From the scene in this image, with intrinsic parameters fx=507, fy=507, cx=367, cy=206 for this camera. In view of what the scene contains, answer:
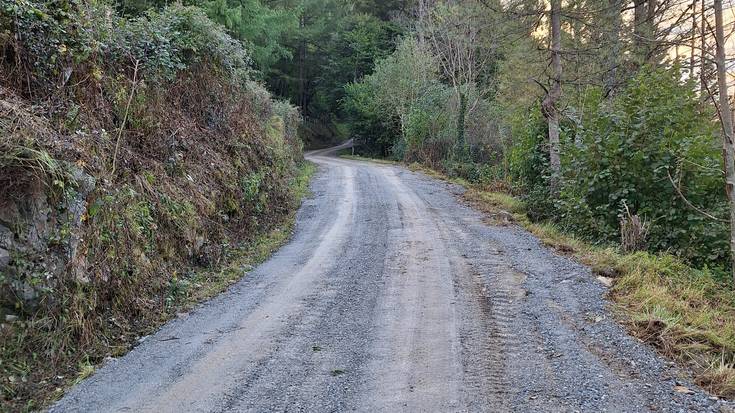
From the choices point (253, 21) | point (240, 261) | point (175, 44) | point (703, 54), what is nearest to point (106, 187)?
point (240, 261)

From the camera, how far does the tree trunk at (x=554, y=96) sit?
11516mm

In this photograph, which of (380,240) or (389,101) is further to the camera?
(389,101)

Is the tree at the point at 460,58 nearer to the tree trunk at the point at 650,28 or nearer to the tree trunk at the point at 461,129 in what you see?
the tree trunk at the point at 461,129

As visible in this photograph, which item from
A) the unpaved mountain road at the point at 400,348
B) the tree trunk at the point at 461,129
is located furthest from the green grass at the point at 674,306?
the tree trunk at the point at 461,129

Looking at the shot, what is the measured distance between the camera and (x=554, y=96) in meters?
12.0

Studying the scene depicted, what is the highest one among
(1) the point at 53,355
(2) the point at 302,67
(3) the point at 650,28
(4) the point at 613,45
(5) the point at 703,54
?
(2) the point at 302,67

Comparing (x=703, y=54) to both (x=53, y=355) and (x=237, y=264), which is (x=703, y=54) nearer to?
(x=237, y=264)

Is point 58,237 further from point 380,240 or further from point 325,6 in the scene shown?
point 325,6

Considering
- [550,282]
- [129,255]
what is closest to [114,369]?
[129,255]

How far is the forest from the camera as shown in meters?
4.31

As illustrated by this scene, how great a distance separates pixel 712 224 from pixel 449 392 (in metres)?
6.52

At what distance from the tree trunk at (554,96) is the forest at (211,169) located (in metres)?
0.05

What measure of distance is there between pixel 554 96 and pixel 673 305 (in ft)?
25.4

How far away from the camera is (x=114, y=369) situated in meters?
4.17
